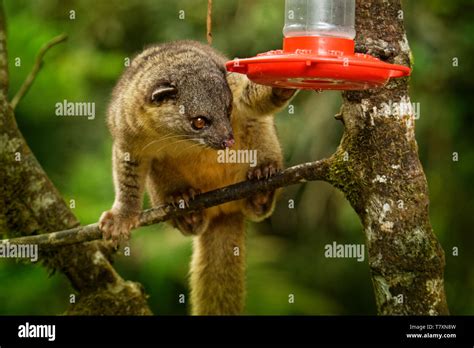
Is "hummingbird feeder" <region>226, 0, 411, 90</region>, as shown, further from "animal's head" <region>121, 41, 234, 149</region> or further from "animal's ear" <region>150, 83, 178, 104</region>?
"animal's ear" <region>150, 83, 178, 104</region>

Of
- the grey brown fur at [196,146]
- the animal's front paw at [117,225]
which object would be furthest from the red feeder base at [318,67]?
the animal's front paw at [117,225]

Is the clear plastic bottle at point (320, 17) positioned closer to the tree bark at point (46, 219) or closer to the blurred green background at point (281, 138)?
the blurred green background at point (281, 138)

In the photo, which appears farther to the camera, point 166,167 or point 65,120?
point 65,120

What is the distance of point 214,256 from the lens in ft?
16.1

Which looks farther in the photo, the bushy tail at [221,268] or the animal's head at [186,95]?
the bushy tail at [221,268]

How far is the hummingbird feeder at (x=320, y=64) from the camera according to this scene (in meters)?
2.61

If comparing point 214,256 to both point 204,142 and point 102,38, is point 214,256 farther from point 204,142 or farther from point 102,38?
point 102,38

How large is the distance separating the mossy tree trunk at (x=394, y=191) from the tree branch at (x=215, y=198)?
31 centimetres

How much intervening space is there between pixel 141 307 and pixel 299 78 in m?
2.24

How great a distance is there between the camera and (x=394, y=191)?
3.20 meters

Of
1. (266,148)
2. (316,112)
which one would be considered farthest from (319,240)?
(266,148)

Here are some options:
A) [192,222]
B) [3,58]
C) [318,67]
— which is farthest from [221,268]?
[318,67]
